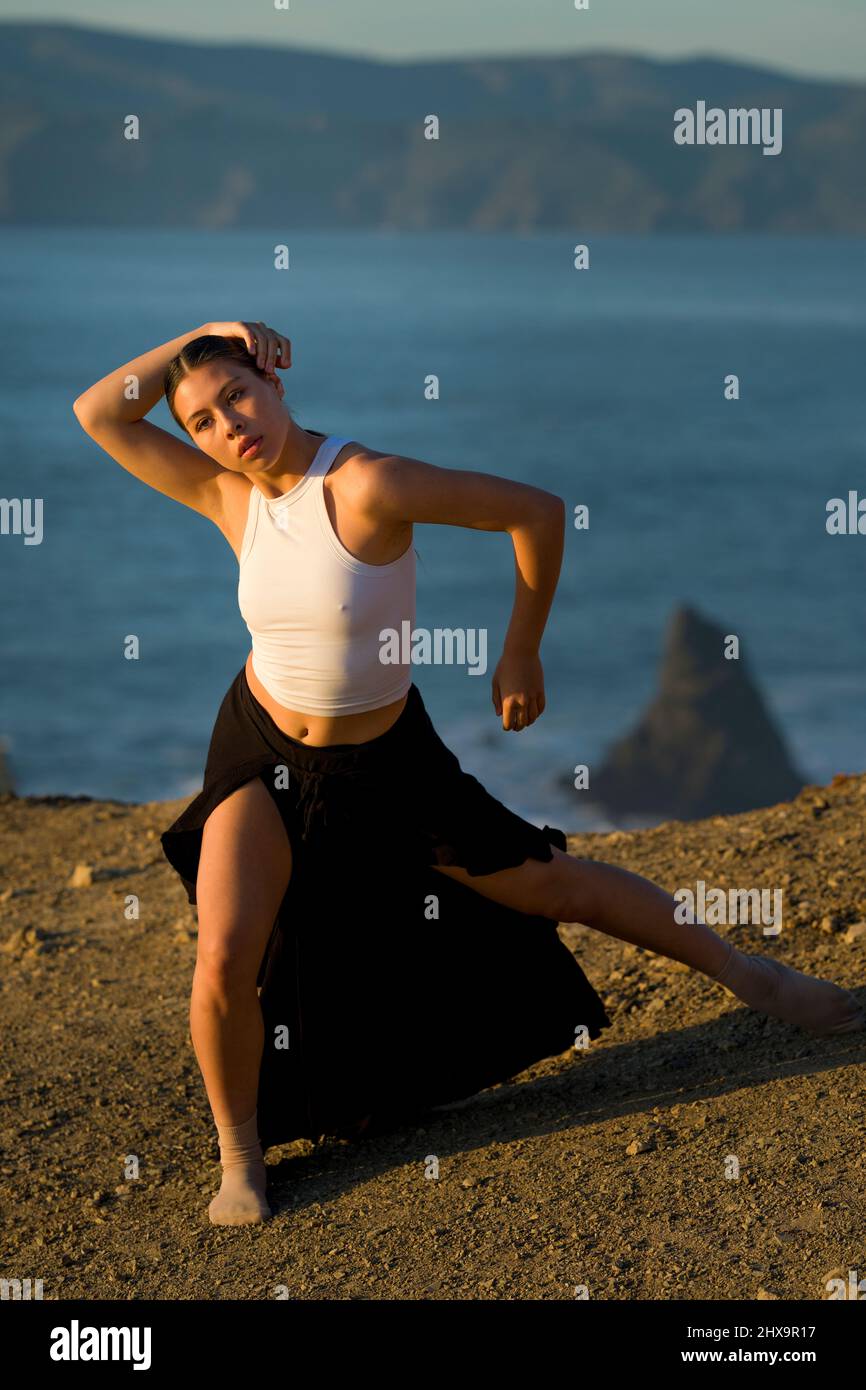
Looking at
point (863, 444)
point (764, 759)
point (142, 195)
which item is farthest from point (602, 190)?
point (764, 759)

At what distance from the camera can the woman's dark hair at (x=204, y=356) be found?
145 inches

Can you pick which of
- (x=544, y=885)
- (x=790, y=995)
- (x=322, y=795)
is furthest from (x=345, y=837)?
(x=790, y=995)

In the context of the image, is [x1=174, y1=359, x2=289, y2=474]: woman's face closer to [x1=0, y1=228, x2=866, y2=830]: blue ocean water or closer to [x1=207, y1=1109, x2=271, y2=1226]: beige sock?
[x1=207, y1=1109, x2=271, y2=1226]: beige sock

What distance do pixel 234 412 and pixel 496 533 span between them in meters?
48.8

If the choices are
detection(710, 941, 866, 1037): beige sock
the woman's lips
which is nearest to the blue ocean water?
detection(710, 941, 866, 1037): beige sock

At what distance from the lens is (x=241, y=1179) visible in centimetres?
393

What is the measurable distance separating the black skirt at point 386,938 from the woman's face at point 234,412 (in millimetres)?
595

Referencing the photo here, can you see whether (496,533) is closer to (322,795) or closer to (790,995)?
(790,995)

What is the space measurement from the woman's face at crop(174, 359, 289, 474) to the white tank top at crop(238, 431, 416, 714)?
0.39ft

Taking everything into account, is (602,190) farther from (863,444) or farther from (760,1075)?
(760,1075)

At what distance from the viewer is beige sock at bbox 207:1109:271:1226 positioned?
387 cm

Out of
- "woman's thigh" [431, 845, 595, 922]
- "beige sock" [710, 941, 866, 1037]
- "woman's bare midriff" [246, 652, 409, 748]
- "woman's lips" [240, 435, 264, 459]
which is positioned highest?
"woman's lips" [240, 435, 264, 459]

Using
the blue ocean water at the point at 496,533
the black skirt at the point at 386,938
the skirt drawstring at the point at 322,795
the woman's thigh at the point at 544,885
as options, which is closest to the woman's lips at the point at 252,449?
the black skirt at the point at 386,938

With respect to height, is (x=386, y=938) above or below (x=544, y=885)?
below
